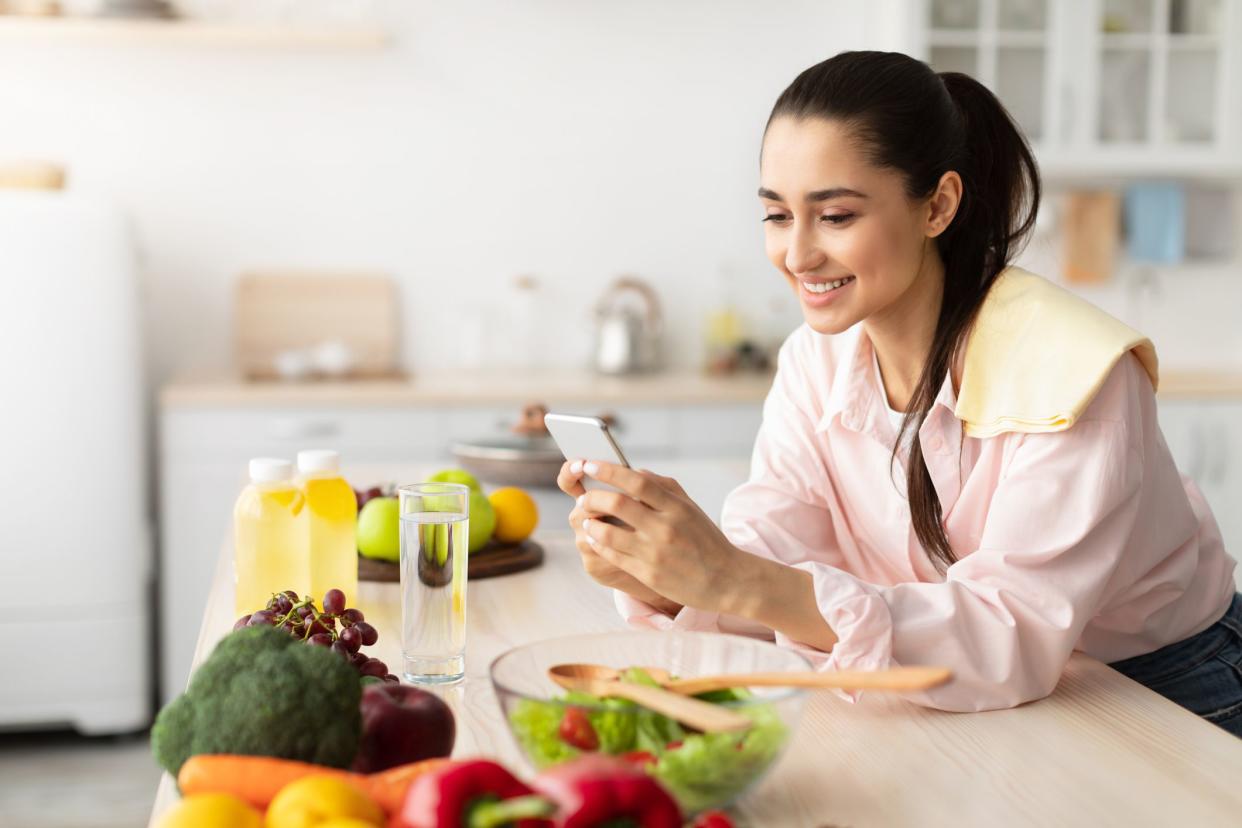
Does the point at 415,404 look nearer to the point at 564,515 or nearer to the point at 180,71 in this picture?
the point at 180,71

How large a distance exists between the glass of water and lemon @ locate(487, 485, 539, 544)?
1.64 ft

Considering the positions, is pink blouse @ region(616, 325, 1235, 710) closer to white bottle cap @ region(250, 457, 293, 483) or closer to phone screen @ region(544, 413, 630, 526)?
phone screen @ region(544, 413, 630, 526)

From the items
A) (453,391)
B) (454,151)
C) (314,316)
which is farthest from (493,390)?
(454,151)

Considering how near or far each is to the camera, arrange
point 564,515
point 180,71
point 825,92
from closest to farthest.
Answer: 1. point 825,92
2. point 564,515
3. point 180,71

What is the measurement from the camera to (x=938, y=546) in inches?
57.6

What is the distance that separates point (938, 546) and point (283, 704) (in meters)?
0.86

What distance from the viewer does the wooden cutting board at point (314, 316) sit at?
3.87 m

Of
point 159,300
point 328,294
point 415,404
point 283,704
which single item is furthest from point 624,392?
point 283,704

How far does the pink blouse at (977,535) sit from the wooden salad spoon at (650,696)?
0.29 meters

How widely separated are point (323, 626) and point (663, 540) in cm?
30

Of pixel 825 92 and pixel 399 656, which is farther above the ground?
pixel 825 92

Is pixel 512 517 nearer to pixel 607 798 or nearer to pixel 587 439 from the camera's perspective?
pixel 587 439

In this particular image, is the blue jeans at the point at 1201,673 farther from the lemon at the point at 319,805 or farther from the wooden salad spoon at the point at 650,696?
the lemon at the point at 319,805

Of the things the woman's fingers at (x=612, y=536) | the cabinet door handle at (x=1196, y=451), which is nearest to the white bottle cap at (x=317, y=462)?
the woman's fingers at (x=612, y=536)
